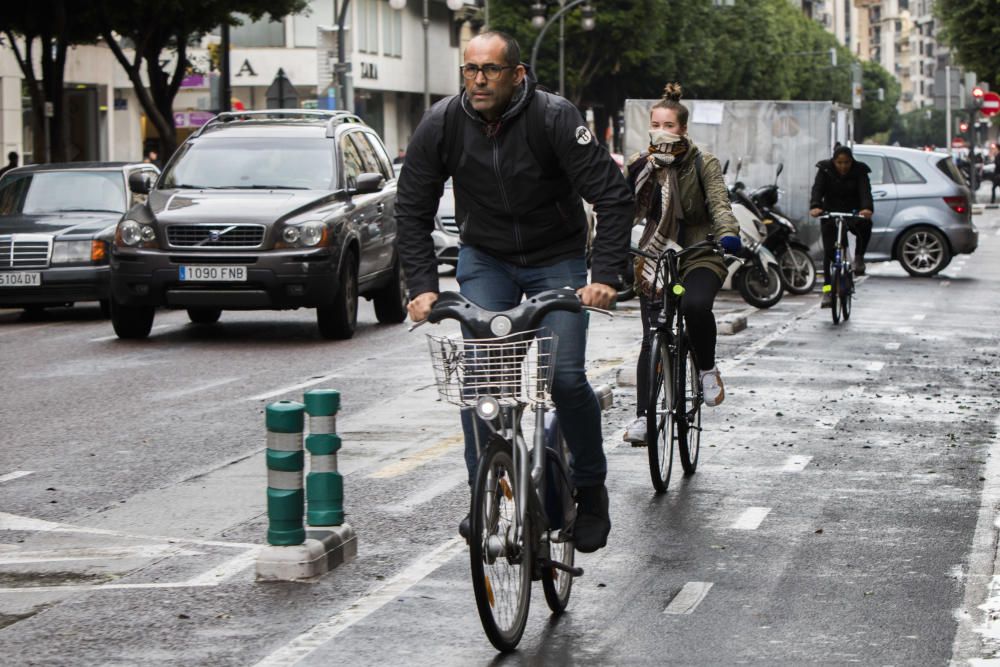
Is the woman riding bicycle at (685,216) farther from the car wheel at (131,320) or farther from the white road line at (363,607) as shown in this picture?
the car wheel at (131,320)

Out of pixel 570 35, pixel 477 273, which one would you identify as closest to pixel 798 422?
pixel 477 273

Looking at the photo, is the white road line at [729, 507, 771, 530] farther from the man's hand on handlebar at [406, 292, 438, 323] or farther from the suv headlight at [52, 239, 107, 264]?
the suv headlight at [52, 239, 107, 264]

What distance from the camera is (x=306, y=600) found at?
21.6ft

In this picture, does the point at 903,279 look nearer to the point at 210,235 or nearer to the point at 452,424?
the point at 210,235

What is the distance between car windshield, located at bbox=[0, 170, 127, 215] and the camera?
20.9 m

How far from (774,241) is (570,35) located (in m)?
48.9

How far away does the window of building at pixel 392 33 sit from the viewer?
223 feet

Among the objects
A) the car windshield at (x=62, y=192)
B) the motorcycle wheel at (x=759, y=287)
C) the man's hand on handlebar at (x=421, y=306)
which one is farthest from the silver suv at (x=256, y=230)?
the man's hand on handlebar at (x=421, y=306)

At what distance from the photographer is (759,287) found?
2133 centimetres

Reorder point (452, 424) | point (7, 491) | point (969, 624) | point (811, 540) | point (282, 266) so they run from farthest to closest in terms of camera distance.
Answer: point (282, 266) < point (452, 424) < point (7, 491) < point (811, 540) < point (969, 624)

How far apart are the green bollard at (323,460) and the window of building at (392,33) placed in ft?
201

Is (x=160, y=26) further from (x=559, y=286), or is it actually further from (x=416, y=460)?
(x=559, y=286)

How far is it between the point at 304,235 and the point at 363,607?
10.5 meters

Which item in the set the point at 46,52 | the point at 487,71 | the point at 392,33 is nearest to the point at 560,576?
the point at 487,71
